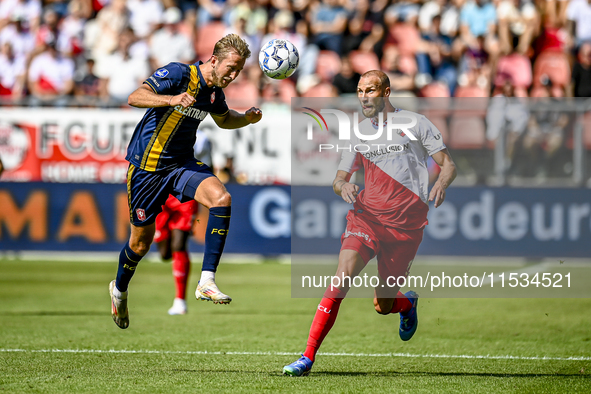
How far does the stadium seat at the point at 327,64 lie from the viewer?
18.0m

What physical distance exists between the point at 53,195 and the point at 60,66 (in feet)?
11.9

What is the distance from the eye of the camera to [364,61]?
1814 centimetres

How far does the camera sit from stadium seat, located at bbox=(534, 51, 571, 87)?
17281mm

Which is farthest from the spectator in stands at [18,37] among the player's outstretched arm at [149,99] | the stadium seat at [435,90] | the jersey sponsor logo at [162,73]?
the player's outstretched arm at [149,99]

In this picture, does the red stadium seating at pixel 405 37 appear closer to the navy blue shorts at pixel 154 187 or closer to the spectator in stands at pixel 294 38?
the spectator in stands at pixel 294 38

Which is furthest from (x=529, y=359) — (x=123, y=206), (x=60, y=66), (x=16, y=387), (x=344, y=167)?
(x=60, y=66)

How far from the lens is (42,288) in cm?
1257

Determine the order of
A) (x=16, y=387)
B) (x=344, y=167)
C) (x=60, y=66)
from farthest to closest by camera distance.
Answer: (x=60, y=66) < (x=344, y=167) < (x=16, y=387)

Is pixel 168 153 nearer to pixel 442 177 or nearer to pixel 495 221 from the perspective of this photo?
pixel 442 177

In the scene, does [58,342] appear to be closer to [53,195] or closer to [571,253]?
[53,195]

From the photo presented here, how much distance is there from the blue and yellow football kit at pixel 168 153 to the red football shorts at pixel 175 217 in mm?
2946

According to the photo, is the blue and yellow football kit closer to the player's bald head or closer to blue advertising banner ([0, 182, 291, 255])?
the player's bald head

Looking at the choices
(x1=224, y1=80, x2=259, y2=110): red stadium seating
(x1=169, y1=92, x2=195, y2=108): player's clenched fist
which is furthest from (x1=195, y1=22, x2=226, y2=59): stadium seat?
(x1=169, y1=92, x2=195, y2=108): player's clenched fist

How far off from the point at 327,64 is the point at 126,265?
11.3 meters
